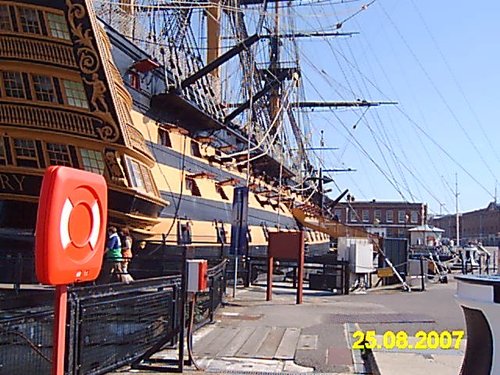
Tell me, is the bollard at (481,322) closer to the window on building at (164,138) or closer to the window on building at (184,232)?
the window on building at (184,232)

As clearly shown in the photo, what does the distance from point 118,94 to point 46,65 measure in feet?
6.10

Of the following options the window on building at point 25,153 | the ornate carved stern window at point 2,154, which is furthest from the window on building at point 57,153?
the ornate carved stern window at point 2,154

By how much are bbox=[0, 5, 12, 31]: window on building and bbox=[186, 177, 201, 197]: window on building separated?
993cm

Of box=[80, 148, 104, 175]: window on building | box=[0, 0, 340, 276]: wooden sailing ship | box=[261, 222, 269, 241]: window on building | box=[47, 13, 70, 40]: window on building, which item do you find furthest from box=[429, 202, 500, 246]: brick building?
box=[47, 13, 70, 40]: window on building

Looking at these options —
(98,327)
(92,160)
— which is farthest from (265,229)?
(98,327)

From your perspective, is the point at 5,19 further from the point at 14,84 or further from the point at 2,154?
the point at 2,154

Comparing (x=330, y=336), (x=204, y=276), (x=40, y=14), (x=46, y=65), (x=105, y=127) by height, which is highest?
(x=40, y=14)

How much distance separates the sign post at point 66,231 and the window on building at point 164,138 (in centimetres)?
1811

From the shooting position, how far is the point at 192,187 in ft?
80.5

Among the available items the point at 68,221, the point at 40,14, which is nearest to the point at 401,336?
the point at 68,221

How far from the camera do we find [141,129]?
67.9ft

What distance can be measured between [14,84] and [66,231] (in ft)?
42.6

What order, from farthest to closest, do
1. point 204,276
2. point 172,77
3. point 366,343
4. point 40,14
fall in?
1. point 172,77
2. point 40,14
3. point 366,343
4. point 204,276

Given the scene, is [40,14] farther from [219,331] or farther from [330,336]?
[330,336]
